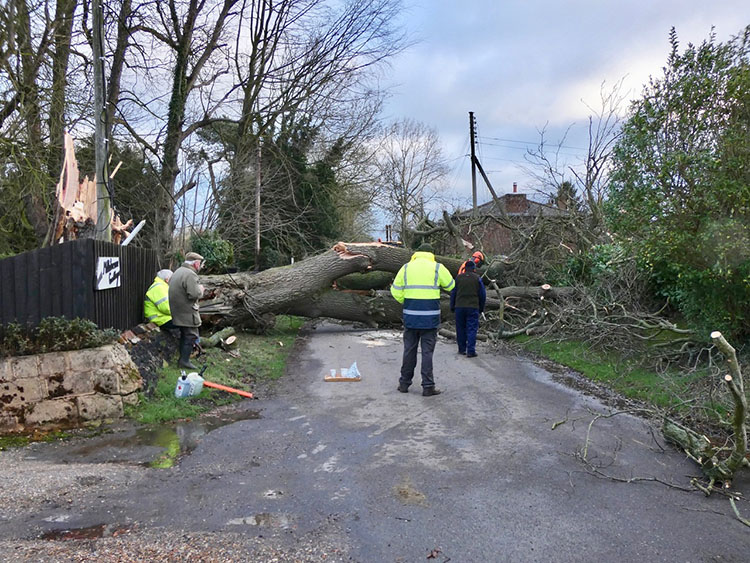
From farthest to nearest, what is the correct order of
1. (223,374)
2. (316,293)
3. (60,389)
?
(316,293) → (223,374) → (60,389)

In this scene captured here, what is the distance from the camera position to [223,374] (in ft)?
26.3

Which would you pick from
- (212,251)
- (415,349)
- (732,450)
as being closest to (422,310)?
(415,349)

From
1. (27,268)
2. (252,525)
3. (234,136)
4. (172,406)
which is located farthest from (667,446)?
(234,136)

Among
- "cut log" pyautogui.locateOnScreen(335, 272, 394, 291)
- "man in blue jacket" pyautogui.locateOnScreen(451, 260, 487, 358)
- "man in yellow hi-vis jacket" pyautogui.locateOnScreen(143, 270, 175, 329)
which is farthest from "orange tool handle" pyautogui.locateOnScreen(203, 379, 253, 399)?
"cut log" pyautogui.locateOnScreen(335, 272, 394, 291)

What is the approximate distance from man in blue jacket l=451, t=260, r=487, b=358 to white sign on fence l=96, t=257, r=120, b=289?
17.4ft

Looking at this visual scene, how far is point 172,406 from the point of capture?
6.31 meters

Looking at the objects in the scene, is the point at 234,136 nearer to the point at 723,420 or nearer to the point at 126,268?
the point at 126,268

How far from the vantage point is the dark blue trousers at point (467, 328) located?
9711mm

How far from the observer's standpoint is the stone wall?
18.1ft

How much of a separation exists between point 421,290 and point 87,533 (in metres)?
4.59

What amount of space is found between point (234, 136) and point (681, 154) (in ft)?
54.4

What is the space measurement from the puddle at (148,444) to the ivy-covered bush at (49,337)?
104cm

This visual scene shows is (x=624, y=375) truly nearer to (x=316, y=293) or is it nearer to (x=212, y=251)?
(x=316, y=293)

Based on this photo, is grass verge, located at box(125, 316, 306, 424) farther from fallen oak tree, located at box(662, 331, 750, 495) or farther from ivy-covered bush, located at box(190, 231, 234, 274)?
ivy-covered bush, located at box(190, 231, 234, 274)
